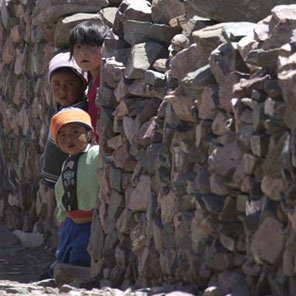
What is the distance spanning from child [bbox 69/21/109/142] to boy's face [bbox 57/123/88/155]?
0.56ft

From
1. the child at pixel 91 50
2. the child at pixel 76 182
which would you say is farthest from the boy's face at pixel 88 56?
the child at pixel 76 182

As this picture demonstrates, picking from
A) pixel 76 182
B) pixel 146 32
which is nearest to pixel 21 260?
pixel 76 182

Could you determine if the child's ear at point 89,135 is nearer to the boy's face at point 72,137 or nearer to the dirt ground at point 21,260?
the boy's face at point 72,137

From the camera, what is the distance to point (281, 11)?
12.7ft

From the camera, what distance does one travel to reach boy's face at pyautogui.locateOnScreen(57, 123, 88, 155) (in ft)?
18.6

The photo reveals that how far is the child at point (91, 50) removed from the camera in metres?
5.85

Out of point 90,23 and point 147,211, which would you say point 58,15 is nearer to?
point 90,23

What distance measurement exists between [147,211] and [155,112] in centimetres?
40

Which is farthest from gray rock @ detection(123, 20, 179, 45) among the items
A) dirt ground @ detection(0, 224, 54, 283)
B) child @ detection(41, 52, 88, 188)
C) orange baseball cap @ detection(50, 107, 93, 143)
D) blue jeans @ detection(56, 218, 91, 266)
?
dirt ground @ detection(0, 224, 54, 283)

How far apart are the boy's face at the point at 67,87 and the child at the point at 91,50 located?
0.92ft

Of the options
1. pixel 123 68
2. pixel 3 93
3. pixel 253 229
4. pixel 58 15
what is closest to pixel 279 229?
pixel 253 229

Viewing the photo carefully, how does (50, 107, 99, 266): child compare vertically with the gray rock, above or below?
below

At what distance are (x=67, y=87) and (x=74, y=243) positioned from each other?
32.9 inches

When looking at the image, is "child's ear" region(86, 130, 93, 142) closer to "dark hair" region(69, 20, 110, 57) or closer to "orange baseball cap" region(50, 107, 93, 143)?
"orange baseball cap" region(50, 107, 93, 143)
